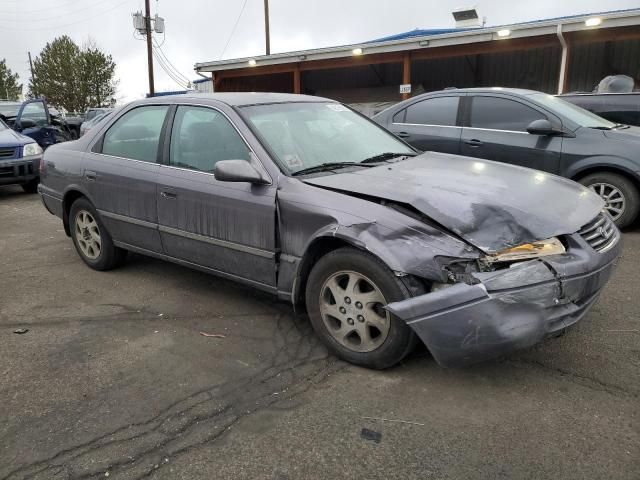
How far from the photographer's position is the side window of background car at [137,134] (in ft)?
13.7

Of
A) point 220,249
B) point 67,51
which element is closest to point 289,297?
point 220,249

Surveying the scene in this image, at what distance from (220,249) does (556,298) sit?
215 cm

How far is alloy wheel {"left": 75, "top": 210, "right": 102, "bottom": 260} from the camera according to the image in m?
4.80

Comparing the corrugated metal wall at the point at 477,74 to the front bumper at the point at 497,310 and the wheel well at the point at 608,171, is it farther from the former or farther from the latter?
the front bumper at the point at 497,310

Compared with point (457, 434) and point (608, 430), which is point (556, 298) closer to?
point (608, 430)

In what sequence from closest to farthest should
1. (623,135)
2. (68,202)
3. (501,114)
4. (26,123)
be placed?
(68,202)
(623,135)
(501,114)
(26,123)

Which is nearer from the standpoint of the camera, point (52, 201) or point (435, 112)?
point (52, 201)

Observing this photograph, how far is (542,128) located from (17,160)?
8236 mm

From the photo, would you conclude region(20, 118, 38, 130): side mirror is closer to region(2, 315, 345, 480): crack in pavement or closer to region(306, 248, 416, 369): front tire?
region(2, 315, 345, 480): crack in pavement

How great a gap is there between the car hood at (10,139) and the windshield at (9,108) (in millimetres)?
2840

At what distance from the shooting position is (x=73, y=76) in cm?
4056

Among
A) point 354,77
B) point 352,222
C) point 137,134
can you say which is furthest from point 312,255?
point 354,77

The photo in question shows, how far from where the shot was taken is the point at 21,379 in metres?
3.03

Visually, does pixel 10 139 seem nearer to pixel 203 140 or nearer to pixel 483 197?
pixel 203 140
